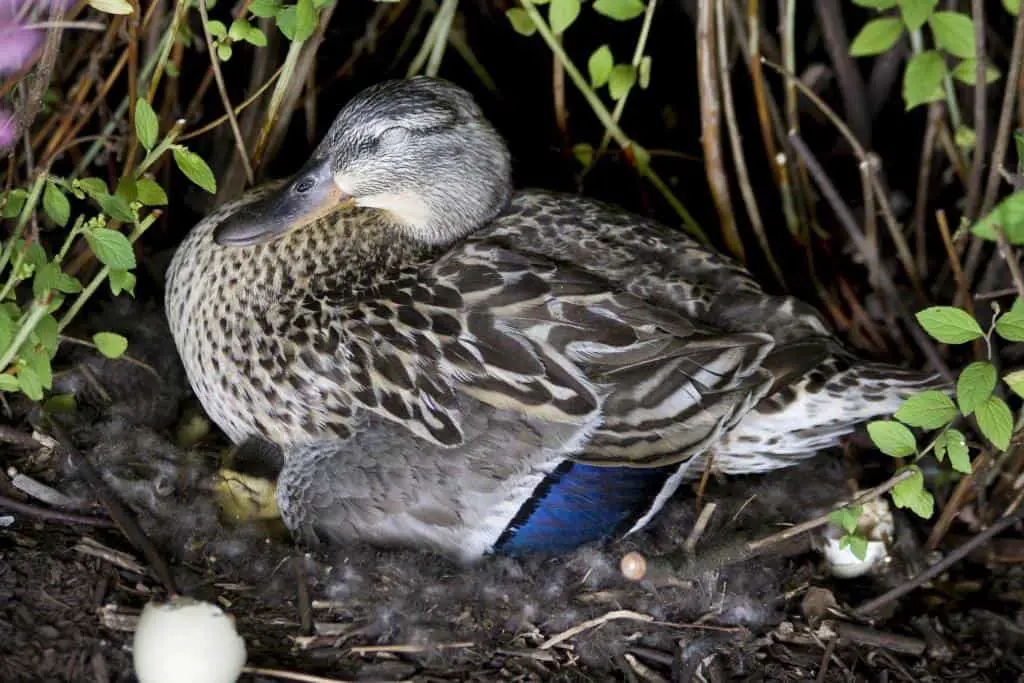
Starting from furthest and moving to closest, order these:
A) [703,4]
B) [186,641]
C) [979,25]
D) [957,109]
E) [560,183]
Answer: [560,183]
[957,109]
[703,4]
[979,25]
[186,641]

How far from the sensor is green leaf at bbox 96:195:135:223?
4.97 ft

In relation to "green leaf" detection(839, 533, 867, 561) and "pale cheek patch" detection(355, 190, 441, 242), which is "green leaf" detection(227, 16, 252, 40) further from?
"green leaf" detection(839, 533, 867, 561)

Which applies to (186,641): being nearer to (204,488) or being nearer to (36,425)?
(204,488)

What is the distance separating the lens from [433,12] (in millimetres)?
2322

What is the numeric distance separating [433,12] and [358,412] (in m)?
0.96

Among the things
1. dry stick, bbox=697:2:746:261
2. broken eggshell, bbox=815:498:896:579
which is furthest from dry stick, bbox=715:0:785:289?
broken eggshell, bbox=815:498:896:579

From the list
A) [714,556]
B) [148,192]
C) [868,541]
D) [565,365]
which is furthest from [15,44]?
[868,541]

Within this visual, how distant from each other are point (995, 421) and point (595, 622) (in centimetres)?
60

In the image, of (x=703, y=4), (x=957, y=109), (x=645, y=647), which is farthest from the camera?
(x=957, y=109)

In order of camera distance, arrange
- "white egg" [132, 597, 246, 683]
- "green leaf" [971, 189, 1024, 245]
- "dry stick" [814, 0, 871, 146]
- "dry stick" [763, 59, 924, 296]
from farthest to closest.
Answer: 1. "dry stick" [814, 0, 871, 146]
2. "dry stick" [763, 59, 924, 296]
3. "white egg" [132, 597, 246, 683]
4. "green leaf" [971, 189, 1024, 245]

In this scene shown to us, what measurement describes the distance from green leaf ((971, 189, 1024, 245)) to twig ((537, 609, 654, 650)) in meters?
0.73

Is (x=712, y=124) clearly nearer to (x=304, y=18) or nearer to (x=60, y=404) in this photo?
(x=304, y=18)

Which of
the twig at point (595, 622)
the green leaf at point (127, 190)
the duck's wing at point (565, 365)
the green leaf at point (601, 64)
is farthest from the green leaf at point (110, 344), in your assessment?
the green leaf at point (601, 64)

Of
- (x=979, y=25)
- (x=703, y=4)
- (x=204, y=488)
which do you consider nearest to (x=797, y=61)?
(x=703, y=4)
